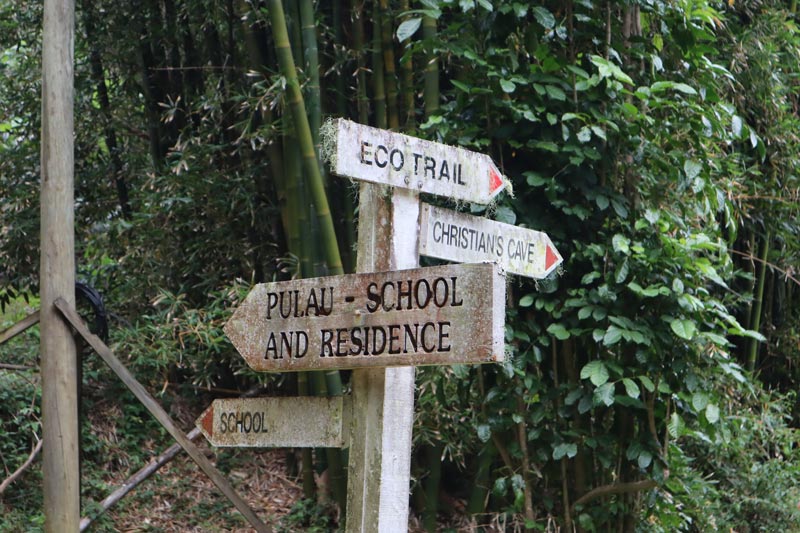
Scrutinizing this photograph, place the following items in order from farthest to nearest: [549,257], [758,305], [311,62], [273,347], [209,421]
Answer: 1. [758,305]
2. [311,62]
3. [549,257]
4. [209,421]
5. [273,347]

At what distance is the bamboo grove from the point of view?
402 centimetres

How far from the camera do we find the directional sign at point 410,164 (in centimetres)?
246

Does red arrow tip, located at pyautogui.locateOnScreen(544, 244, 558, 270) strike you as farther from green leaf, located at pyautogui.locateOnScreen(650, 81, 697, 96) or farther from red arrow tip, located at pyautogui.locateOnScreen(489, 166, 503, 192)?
green leaf, located at pyautogui.locateOnScreen(650, 81, 697, 96)

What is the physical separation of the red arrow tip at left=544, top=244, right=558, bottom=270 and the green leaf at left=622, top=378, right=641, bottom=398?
3.20 feet

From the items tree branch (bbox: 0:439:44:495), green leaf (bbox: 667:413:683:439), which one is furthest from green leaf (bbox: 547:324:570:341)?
tree branch (bbox: 0:439:44:495)

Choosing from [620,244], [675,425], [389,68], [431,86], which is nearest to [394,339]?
[620,244]

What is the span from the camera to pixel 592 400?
3.92m

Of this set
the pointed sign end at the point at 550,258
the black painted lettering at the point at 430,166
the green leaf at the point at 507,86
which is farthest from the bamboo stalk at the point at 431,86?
the black painted lettering at the point at 430,166

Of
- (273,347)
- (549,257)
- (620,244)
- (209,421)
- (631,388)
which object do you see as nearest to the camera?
(273,347)

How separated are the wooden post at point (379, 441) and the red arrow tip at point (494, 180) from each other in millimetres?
358

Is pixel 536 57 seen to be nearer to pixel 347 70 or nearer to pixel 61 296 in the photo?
pixel 347 70

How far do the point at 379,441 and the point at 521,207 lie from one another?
1.83m

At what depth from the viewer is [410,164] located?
2605mm

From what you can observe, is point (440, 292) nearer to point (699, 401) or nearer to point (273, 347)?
point (273, 347)
